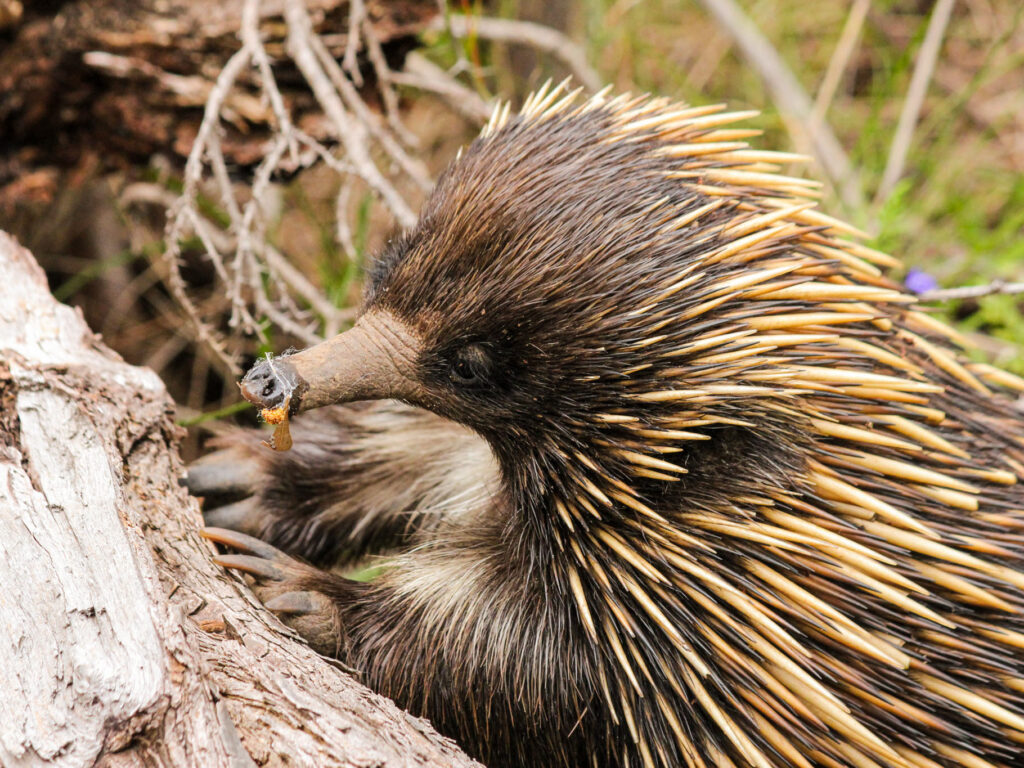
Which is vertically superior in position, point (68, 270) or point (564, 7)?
point (564, 7)

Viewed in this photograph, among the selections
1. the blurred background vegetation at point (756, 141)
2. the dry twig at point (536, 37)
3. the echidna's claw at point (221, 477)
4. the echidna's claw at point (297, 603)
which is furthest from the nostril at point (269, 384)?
the dry twig at point (536, 37)

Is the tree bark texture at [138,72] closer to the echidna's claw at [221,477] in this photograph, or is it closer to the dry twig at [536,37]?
the dry twig at [536,37]

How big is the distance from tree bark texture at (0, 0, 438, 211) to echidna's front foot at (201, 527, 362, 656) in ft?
3.89

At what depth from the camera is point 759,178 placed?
6.01 feet

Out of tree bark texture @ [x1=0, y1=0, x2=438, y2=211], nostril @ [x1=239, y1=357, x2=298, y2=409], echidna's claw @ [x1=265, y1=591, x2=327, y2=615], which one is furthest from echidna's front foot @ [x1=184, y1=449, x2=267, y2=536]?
tree bark texture @ [x1=0, y1=0, x2=438, y2=211]

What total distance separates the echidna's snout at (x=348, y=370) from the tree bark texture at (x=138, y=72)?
1045 mm

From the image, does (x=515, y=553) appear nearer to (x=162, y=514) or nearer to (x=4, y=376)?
(x=162, y=514)

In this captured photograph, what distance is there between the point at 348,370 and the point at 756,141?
100 inches

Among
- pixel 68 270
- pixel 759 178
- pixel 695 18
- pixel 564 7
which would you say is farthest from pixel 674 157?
pixel 695 18

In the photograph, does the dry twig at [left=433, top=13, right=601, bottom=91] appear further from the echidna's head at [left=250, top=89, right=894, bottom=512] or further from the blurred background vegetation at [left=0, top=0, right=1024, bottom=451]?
the echidna's head at [left=250, top=89, right=894, bottom=512]

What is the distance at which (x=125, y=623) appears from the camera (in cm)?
133

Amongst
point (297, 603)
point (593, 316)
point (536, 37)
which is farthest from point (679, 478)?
point (536, 37)

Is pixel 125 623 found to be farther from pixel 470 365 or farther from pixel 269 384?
pixel 470 365

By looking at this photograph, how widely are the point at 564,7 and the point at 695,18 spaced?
105cm
